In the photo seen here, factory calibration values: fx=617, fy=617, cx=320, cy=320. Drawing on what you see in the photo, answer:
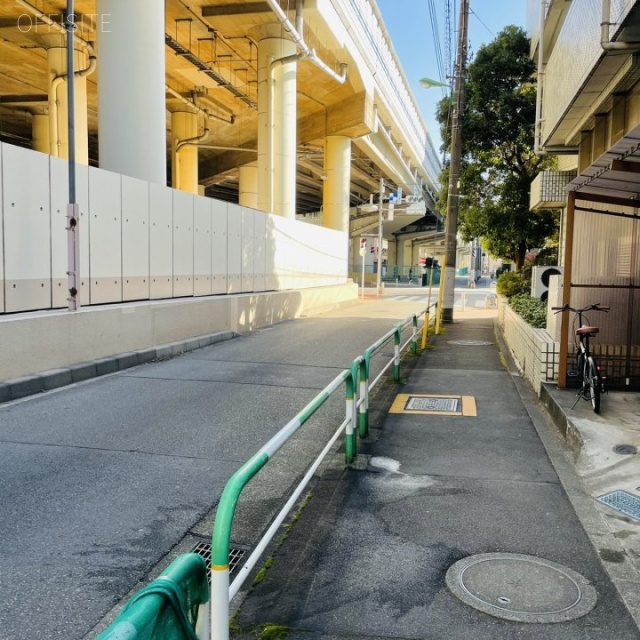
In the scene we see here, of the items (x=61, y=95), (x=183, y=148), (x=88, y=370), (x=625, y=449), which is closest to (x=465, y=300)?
(x=183, y=148)

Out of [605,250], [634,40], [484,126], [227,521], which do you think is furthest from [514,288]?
[227,521]

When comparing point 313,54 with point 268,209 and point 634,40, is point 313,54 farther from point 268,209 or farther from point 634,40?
point 634,40

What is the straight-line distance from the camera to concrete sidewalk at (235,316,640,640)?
10.4 feet

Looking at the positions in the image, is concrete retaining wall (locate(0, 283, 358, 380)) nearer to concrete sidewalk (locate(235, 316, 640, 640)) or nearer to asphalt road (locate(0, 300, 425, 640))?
asphalt road (locate(0, 300, 425, 640))

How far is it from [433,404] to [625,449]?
9.61 ft

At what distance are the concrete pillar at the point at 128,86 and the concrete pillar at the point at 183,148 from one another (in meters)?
18.0

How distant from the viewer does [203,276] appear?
1451cm

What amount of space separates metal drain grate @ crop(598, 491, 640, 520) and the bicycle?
1833 millimetres

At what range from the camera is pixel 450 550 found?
399cm

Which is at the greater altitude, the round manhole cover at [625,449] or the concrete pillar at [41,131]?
the concrete pillar at [41,131]

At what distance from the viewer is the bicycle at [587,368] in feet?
21.8

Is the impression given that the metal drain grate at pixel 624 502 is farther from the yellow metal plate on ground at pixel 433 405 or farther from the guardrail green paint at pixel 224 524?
the guardrail green paint at pixel 224 524

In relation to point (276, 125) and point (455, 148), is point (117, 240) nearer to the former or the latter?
point (455, 148)

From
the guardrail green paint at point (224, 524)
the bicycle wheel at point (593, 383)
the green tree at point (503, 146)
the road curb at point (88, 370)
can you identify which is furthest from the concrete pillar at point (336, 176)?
the guardrail green paint at point (224, 524)
